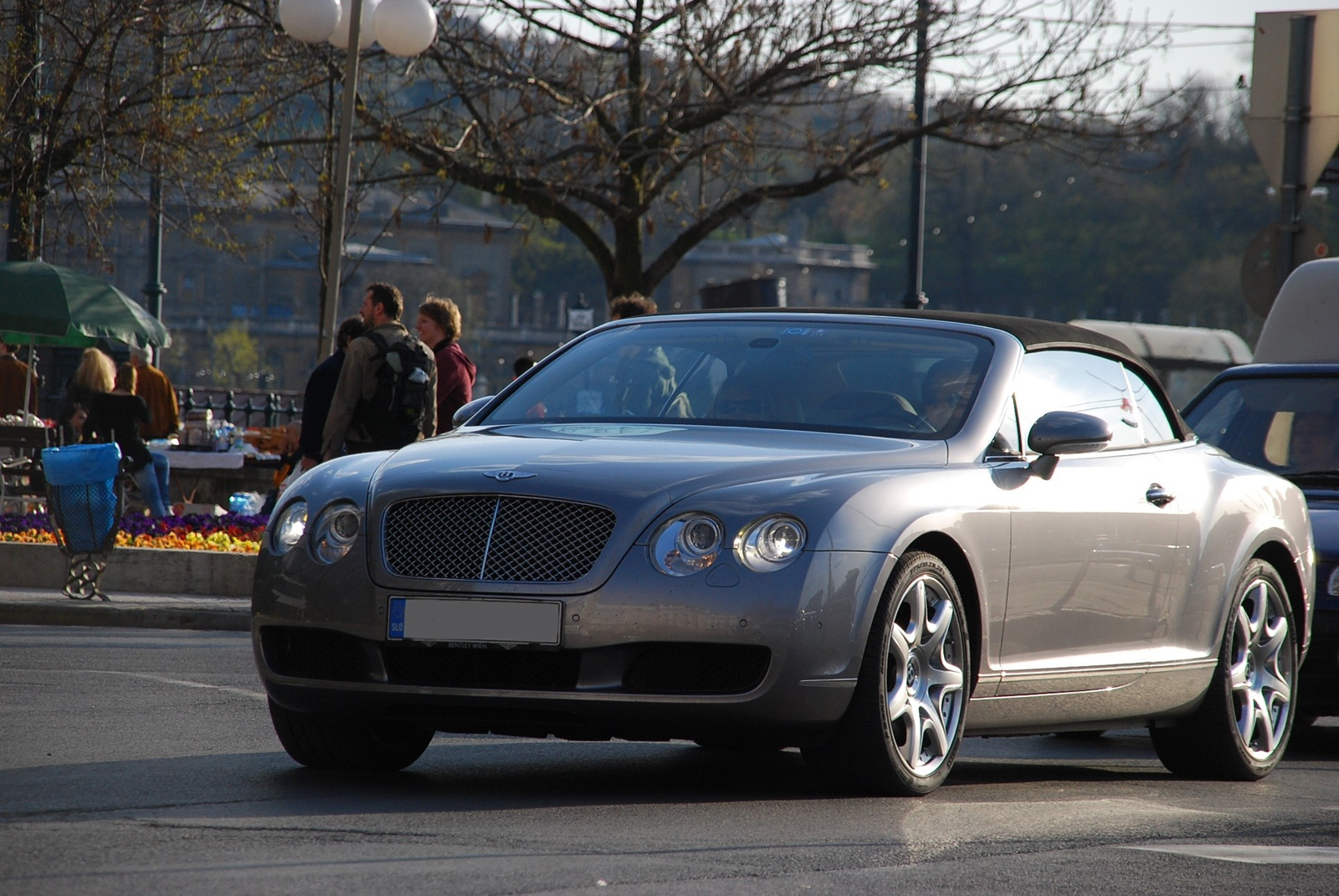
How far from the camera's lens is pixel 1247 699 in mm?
7641

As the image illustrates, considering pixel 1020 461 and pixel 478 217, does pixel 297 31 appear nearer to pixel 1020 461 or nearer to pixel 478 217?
pixel 1020 461

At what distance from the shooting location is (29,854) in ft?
15.1

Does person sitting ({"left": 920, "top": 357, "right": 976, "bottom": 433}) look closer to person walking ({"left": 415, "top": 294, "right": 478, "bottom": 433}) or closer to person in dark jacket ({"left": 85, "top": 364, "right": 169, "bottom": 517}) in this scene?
person walking ({"left": 415, "top": 294, "right": 478, "bottom": 433})

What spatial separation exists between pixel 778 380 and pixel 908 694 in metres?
1.21

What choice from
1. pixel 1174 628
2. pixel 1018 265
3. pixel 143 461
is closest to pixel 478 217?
pixel 1018 265

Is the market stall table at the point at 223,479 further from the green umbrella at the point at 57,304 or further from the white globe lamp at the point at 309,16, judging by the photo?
the white globe lamp at the point at 309,16

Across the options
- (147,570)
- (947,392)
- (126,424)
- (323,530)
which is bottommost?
(147,570)

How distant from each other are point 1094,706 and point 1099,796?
1.24 feet

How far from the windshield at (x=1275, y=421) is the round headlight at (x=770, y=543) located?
4.52 metres

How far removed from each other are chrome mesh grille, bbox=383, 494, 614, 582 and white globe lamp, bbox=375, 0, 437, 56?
36.4 ft

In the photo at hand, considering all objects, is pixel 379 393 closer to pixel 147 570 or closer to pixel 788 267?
pixel 147 570

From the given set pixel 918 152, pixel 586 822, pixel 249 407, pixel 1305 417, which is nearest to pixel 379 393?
pixel 1305 417

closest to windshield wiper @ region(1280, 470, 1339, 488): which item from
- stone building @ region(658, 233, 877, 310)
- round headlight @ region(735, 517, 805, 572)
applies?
round headlight @ region(735, 517, 805, 572)

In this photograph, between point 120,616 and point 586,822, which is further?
point 120,616
